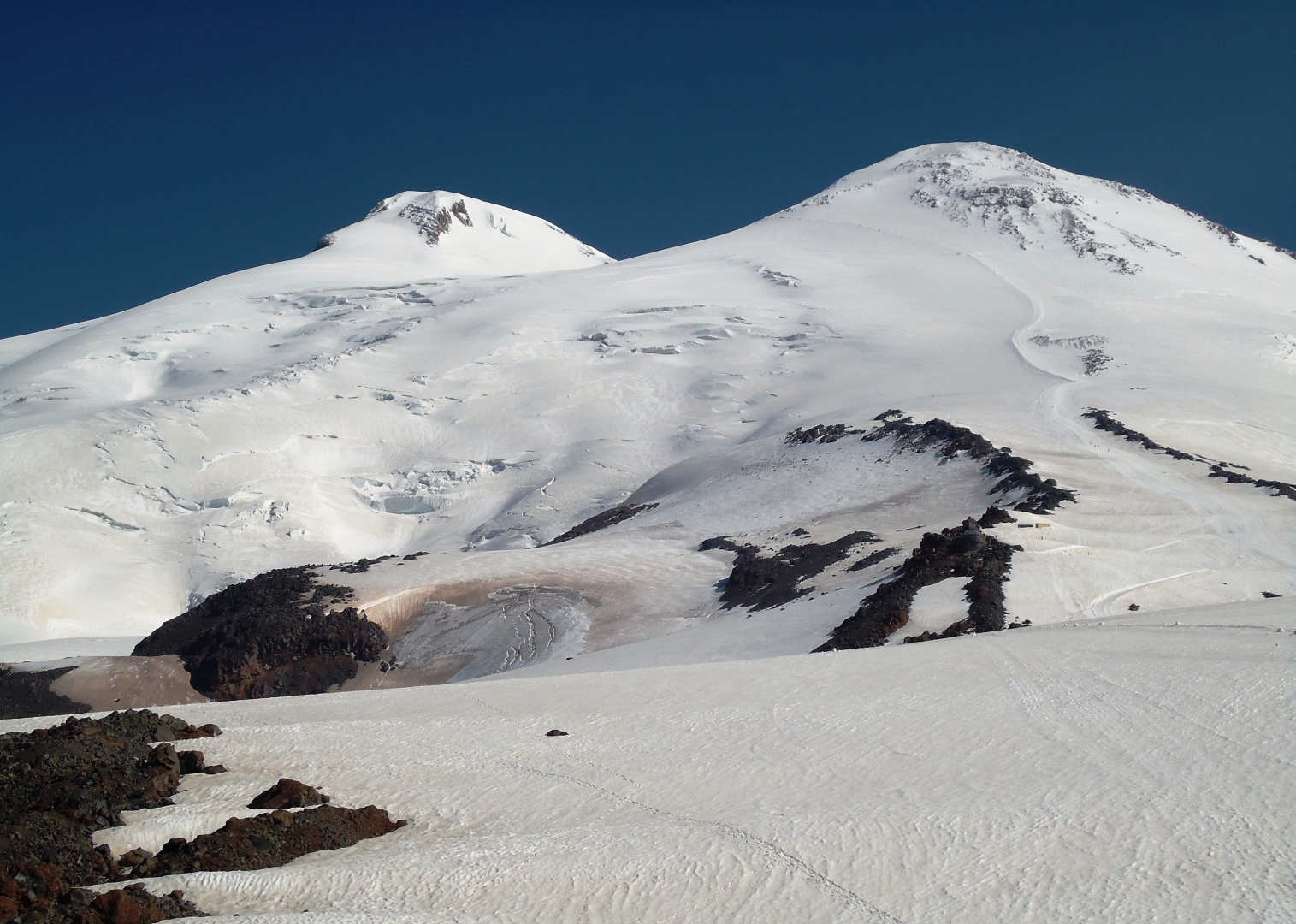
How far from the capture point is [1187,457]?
2906 centimetres

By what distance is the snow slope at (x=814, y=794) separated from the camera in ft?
15.8

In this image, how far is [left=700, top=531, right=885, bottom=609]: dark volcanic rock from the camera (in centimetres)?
2100

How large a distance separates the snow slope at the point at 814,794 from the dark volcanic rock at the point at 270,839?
18 centimetres

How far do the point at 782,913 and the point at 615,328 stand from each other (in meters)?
56.1

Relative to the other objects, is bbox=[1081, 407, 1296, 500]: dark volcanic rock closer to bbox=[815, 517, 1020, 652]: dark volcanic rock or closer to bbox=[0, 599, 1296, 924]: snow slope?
bbox=[815, 517, 1020, 652]: dark volcanic rock

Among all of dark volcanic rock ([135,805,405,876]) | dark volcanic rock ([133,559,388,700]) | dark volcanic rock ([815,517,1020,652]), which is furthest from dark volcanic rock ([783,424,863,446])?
dark volcanic rock ([135,805,405,876])

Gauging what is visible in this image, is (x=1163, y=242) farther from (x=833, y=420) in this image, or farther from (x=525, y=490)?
(x=525, y=490)

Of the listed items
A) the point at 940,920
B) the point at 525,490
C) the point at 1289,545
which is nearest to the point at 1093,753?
the point at 940,920

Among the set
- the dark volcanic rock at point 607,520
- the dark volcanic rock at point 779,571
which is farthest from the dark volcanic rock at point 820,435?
the dark volcanic rock at point 779,571

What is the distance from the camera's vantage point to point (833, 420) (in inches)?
1607

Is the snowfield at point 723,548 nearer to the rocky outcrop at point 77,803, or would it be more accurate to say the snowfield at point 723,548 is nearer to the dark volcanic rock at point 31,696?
the rocky outcrop at point 77,803

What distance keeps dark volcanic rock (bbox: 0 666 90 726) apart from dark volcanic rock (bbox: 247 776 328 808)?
13489 mm

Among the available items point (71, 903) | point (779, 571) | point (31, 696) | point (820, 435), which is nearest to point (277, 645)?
point (31, 696)

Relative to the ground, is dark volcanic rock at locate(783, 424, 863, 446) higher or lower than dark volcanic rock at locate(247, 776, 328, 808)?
higher
